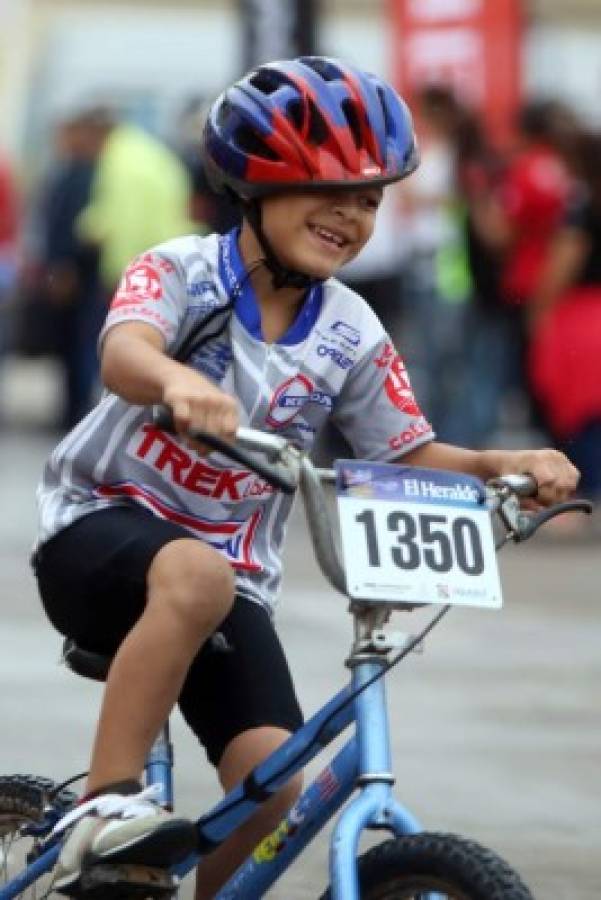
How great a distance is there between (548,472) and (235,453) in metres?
0.69

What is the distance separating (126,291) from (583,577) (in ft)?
24.0

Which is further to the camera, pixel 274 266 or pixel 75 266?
pixel 75 266

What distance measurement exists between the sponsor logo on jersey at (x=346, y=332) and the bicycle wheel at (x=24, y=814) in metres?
0.98

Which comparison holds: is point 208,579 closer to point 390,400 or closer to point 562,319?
point 390,400

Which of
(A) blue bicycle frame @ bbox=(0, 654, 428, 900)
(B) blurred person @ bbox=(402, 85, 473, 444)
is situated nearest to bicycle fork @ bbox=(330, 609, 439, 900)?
(A) blue bicycle frame @ bbox=(0, 654, 428, 900)

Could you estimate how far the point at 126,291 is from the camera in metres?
4.62

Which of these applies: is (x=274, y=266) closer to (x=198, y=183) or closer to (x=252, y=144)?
(x=252, y=144)

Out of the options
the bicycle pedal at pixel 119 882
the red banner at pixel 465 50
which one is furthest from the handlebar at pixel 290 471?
the red banner at pixel 465 50

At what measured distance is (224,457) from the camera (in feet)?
15.3

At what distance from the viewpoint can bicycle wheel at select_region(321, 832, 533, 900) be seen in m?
4.04

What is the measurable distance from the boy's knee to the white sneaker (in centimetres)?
30

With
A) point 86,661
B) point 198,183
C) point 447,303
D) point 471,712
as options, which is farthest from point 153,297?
point 198,183

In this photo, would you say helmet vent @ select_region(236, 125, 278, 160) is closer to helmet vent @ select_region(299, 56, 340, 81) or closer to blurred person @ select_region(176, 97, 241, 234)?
helmet vent @ select_region(299, 56, 340, 81)

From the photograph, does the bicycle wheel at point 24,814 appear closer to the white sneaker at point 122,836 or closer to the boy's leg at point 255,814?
the boy's leg at point 255,814
